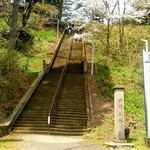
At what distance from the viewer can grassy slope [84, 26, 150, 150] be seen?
14.7m

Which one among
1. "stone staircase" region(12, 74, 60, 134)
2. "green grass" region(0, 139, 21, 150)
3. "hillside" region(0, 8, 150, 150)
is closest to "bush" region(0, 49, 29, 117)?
"hillside" region(0, 8, 150, 150)

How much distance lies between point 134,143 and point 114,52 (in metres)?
17.2

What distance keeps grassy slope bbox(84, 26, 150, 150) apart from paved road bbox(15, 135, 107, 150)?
77cm

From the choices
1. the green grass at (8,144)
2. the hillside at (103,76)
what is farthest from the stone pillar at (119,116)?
the green grass at (8,144)

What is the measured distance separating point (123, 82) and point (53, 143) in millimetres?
10802

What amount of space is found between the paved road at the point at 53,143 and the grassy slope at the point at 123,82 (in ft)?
2.54

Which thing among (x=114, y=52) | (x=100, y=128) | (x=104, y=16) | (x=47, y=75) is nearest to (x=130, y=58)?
(x=114, y=52)

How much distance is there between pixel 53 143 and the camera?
40.2 feet

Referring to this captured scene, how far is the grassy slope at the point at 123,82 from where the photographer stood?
14695 mm

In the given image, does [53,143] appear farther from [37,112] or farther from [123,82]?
[123,82]

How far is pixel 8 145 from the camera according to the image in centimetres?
1123

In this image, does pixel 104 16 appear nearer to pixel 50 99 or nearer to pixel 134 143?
pixel 50 99

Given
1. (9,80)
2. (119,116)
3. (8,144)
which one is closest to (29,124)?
(9,80)

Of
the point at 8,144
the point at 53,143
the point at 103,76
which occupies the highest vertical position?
the point at 103,76
